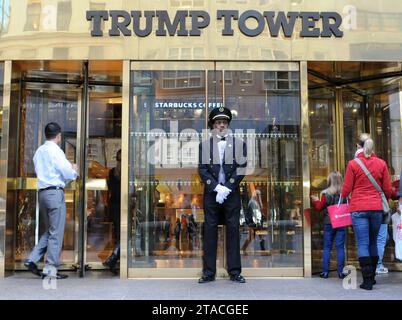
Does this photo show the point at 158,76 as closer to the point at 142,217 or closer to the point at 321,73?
the point at 142,217

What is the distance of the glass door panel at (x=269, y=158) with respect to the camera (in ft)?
22.1

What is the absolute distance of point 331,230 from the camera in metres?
6.90

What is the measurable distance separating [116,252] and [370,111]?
4573mm

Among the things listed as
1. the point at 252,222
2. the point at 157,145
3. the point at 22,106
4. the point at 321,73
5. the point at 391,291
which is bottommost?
Result: the point at 391,291

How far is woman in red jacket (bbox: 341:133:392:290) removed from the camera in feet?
18.9

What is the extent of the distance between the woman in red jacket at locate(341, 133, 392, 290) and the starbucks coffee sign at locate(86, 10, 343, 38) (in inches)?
70.6

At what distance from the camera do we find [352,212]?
5.94m

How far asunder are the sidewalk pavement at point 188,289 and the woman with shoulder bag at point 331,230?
0.23 m

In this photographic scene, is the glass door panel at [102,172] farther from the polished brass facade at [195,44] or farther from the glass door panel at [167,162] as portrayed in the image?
the polished brass facade at [195,44]

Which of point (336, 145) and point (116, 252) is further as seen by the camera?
point (336, 145)

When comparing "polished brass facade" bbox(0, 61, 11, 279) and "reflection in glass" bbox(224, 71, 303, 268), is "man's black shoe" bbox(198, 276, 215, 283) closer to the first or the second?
"reflection in glass" bbox(224, 71, 303, 268)

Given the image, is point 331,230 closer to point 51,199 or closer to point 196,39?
point 196,39

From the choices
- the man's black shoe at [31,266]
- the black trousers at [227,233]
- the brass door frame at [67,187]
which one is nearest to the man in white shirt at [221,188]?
the black trousers at [227,233]

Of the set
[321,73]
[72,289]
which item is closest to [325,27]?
[321,73]
